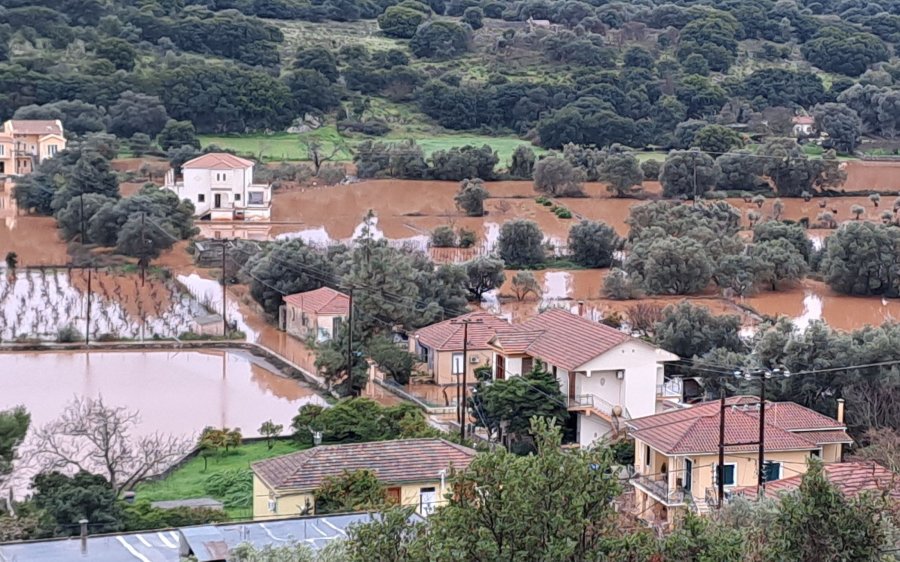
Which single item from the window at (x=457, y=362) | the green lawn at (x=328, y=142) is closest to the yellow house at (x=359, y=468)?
the window at (x=457, y=362)

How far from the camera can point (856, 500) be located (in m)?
9.30

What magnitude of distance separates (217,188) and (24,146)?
31.6 feet

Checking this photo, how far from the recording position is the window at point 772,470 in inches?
655

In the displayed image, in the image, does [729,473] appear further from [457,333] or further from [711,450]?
[457,333]

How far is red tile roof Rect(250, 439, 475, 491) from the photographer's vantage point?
50.6 ft

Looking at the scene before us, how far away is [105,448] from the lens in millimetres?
17000

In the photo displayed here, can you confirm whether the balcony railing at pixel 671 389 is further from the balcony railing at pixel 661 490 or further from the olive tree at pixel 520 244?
the olive tree at pixel 520 244

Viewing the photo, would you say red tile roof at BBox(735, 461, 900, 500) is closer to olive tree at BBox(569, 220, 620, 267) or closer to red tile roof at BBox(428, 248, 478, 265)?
red tile roof at BBox(428, 248, 478, 265)

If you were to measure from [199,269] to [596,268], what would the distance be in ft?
30.4

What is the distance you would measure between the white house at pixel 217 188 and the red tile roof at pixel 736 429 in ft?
85.4

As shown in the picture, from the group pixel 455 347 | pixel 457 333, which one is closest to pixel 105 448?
pixel 455 347

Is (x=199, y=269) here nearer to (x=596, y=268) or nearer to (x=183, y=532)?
(x=596, y=268)

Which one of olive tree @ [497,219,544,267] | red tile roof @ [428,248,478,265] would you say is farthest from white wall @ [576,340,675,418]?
olive tree @ [497,219,544,267]

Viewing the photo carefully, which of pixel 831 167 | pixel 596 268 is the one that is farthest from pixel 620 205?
pixel 596 268
